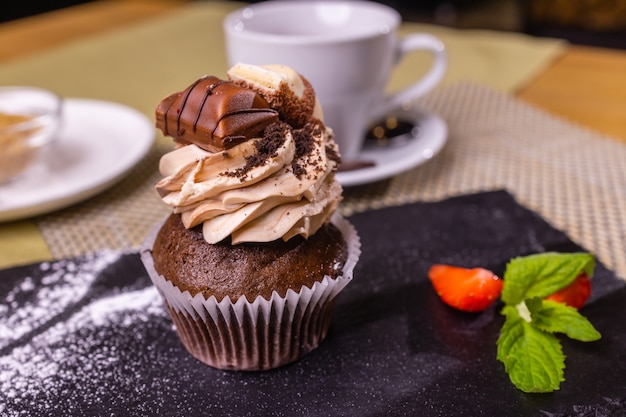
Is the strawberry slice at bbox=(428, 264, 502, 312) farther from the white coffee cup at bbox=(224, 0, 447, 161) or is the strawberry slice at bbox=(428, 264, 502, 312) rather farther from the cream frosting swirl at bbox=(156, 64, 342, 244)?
the white coffee cup at bbox=(224, 0, 447, 161)

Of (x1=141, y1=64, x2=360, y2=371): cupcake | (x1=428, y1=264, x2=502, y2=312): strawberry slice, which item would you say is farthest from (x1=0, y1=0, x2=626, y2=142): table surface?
(x1=141, y1=64, x2=360, y2=371): cupcake

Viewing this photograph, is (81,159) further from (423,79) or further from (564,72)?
(564,72)

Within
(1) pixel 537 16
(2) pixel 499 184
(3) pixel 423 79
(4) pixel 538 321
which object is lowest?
(1) pixel 537 16

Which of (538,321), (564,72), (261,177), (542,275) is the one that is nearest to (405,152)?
(542,275)

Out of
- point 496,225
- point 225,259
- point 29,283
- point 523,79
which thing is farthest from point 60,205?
point 523,79

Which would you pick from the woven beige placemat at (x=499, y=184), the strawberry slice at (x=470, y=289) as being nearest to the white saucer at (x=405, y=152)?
the woven beige placemat at (x=499, y=184)

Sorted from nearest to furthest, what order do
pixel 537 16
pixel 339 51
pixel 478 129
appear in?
1. pixel 339 51
2. pixel 478 129
3. pixel 537 16
